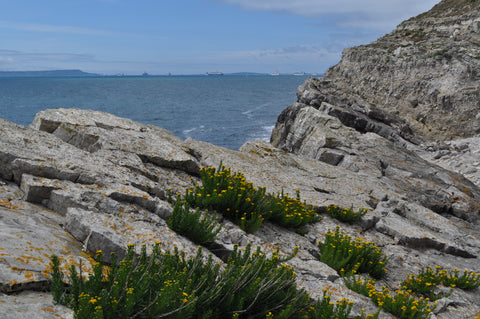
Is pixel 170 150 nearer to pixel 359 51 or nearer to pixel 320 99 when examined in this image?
pixel 320 99

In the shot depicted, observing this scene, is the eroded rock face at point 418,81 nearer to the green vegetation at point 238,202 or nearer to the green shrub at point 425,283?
the green vegetation at point 238,202

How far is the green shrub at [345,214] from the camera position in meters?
10.5

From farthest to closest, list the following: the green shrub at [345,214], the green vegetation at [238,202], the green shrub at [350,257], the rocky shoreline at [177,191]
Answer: the green shrub at [345,214]
the green vegetation at [238,202]
the green shrub at [350,257]
the rocky shoreline at [177,191]

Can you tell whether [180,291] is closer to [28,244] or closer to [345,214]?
[28,244]

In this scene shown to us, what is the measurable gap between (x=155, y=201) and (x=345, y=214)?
5857 mm

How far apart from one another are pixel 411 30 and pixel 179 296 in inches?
2695

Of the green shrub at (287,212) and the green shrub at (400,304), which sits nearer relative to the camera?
the green shrub at (400,304)

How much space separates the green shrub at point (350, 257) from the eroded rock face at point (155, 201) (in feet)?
1.25

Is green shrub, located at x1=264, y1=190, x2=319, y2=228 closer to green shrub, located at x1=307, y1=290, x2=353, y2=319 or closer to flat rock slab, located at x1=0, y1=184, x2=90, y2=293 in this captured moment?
green shrub, located at x1=307, y1=290, x2=353, y2=319

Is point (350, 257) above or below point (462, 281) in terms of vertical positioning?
above

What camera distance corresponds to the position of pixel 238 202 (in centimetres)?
836

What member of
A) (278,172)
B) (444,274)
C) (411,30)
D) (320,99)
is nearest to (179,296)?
(444,274)

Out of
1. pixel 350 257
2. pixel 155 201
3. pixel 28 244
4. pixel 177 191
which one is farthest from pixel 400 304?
pixel 28 244

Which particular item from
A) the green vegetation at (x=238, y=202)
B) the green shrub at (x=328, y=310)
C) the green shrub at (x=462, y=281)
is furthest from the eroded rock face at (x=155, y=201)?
the green shrub at (x=328, y=310)
